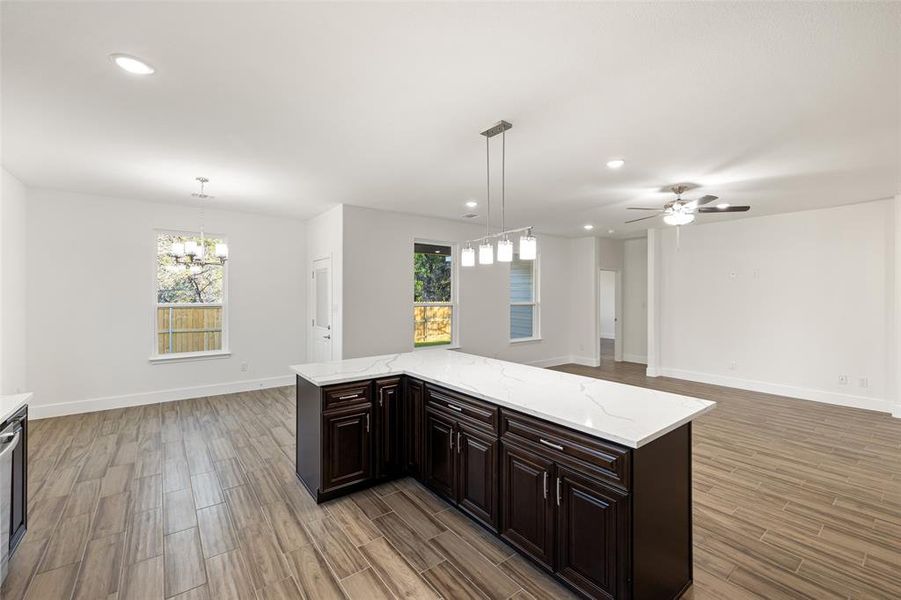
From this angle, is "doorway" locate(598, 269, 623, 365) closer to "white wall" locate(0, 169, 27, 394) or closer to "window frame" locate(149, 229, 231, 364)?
"window frame" locate(149, 229, 231, 364)

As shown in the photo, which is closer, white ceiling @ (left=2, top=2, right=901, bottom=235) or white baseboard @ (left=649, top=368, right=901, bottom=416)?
white ceiling @ (left=2, top=2, right=901, bottom=235)

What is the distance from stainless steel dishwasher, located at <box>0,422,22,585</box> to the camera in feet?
6.11

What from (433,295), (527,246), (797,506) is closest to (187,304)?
(433,295)

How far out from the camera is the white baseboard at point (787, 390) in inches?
201

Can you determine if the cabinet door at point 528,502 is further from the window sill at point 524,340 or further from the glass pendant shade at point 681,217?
the window sill at point 524,340

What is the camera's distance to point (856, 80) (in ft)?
7.23

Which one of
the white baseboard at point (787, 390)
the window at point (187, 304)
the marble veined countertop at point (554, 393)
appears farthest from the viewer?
the window at point (187, 304)

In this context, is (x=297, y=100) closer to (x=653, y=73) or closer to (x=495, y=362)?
(x=653, y=73)

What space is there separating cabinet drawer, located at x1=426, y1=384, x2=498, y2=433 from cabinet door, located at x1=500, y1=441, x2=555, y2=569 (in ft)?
0.56

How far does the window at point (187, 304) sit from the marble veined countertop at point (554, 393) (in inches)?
140

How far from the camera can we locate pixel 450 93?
2375 millimetres

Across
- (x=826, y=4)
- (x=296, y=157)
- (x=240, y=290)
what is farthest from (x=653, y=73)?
(x=240, y=290)

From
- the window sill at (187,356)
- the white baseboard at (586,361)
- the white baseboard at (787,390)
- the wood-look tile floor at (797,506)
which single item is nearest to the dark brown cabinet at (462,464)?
the wood-look tile floor at (797,506)

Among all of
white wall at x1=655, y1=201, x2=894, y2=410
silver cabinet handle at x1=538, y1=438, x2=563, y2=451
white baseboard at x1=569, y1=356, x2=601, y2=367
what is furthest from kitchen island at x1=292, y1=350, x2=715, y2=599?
white baseboard at x1=569, y1=356, x2=601, y2=367
